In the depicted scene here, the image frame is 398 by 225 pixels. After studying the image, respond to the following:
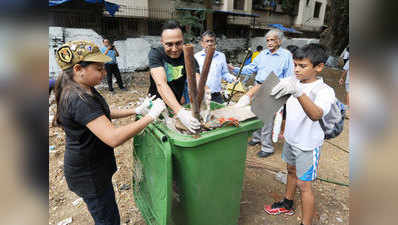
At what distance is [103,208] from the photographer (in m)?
1.44

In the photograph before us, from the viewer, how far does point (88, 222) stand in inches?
81.9

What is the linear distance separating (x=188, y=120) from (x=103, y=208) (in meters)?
0.82

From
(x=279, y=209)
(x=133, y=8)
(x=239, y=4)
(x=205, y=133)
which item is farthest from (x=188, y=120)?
(x=239, y=4)

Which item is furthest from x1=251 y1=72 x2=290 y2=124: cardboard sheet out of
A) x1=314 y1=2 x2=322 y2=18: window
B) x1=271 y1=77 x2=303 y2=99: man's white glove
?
x1=314 y1=2 x2=322 y2=18: window

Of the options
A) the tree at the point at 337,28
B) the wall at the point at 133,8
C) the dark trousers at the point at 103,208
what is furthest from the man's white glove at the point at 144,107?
the tree at the point at 337,28

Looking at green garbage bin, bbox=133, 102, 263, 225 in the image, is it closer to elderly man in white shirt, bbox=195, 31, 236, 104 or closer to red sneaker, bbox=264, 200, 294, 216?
red sneaker, bbox=264, 200, 294, 216

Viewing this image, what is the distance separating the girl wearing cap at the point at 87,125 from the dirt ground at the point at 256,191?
95cm

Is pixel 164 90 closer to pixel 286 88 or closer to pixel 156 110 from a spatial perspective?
pixel 156 110

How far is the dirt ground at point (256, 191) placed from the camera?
217 cm

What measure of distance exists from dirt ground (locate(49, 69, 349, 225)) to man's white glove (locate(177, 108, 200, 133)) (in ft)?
4.30

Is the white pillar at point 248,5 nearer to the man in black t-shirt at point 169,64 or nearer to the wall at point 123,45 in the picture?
the wall at point 123,45
